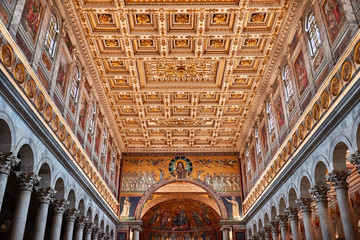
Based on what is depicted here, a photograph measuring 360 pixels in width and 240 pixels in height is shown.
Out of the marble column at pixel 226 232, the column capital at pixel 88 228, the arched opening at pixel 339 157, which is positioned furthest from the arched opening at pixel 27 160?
the marble column at pixel 226 232

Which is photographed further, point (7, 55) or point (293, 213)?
point (293, 213)

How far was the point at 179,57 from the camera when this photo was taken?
72.8 feet

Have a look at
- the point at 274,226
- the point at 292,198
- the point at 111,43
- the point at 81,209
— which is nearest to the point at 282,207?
the point at 292,198

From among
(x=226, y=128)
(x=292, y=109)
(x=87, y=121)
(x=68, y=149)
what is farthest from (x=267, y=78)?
(x=68, y=149)

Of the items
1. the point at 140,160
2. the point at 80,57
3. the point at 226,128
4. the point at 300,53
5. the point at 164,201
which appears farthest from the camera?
the point at 164,201

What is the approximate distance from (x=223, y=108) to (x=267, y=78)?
5603mm

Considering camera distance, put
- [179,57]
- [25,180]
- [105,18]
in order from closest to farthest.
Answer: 1. [25,180]
2. [105,18]
3. [179,57]

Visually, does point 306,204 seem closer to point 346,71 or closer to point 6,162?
point 346,71

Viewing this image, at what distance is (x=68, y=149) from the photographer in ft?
59.7

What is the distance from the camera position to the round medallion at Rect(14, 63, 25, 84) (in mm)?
12453

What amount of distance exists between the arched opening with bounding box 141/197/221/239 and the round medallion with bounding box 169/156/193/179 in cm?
482

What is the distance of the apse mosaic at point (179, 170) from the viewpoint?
33469 millimetres

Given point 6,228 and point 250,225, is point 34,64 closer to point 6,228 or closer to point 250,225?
point 6,228

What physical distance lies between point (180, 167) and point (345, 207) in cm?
2208
